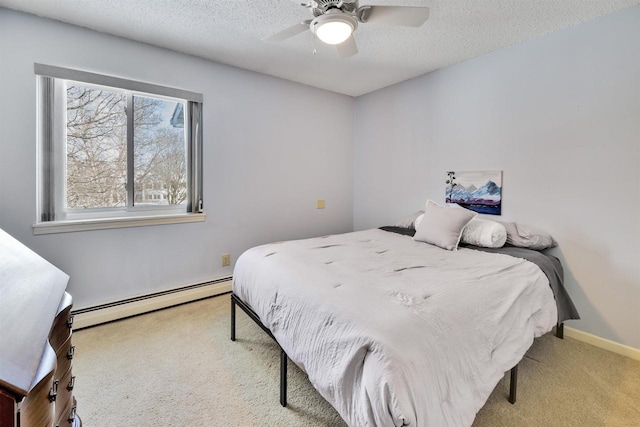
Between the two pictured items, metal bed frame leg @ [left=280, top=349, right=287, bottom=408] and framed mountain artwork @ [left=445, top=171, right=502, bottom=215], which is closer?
metal bed frame leg @ [left=280, top=349, right=287, bottom=408]

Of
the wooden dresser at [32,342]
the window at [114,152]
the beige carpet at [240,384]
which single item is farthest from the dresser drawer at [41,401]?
the window at [114,152]

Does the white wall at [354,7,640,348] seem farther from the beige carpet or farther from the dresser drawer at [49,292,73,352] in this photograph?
the dresser drawer at [49,292,73,352]

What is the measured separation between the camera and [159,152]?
263 cm

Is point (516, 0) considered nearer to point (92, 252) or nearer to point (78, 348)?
point (92, 252)

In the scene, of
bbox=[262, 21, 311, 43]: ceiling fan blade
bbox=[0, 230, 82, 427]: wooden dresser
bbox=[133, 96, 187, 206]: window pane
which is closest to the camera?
bbox=[0, 230, 82, 427]: wooden dresser

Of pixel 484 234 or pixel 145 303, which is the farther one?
pixel 145 303

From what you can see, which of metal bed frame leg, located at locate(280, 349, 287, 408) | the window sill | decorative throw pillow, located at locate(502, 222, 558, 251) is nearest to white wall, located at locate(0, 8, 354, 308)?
the window sill

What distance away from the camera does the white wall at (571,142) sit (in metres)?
1.92

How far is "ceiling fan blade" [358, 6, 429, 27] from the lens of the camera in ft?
4.96

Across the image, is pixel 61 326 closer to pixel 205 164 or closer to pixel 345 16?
pixel 345 16

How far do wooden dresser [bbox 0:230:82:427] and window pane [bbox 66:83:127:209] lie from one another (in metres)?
1.37

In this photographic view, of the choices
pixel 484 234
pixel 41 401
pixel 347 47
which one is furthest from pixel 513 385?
pixel 347 47

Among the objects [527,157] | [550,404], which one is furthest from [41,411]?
[527,157]

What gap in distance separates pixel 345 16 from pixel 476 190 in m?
1.97
